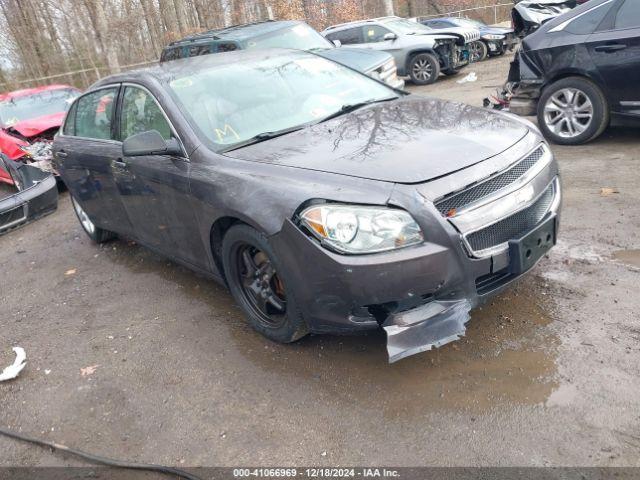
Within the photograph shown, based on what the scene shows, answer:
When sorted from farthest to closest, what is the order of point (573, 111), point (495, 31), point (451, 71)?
point (495, 31)
point (451, 71)
point (573, 111)

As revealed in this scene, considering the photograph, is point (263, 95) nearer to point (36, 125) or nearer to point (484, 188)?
point (484, 188)

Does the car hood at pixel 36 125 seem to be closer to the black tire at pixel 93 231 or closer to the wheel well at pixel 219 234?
the black tire at pixel 93 231

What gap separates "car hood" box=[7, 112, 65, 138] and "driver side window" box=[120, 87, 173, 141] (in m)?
5.25

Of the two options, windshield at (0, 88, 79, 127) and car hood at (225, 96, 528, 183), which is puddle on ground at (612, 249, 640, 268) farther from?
windshield at (0, 88, 79, 127)

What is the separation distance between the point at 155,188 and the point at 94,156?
1119mm

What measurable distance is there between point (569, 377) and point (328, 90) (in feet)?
8.38

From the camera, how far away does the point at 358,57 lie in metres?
9.27

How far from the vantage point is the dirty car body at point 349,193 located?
2.54m

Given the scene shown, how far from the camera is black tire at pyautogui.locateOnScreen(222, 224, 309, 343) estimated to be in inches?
115

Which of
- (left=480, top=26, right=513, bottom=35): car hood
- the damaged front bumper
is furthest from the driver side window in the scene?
(left=480, top=26, right=513, bottom=35): car hood

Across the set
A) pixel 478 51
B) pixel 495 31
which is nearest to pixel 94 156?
pixel 478 51

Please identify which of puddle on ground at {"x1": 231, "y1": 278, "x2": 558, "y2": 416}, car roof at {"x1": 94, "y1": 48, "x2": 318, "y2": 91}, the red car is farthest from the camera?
the red car

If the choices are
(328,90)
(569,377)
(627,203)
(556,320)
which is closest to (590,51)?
(627,203)

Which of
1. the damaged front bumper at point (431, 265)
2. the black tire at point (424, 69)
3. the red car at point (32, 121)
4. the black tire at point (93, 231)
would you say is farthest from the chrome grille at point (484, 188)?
the black tire at point (424, 69)
